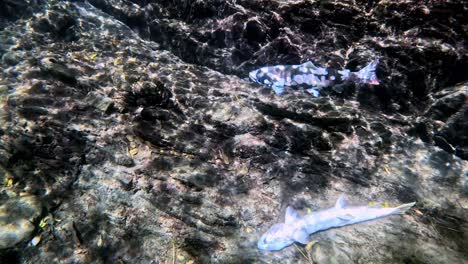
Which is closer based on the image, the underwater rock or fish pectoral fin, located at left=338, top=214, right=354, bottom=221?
the underwater rock

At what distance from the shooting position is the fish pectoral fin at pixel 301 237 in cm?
363

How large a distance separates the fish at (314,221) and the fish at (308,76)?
279cm

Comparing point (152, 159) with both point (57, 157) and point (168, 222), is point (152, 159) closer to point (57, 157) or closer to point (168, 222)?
point (168, 222)

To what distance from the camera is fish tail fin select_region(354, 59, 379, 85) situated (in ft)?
17.6

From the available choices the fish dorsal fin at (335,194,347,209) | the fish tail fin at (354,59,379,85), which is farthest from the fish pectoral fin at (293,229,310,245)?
the fish tail fin at (354,59,379,85)

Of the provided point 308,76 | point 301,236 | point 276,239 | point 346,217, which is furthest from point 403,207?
point 308,76

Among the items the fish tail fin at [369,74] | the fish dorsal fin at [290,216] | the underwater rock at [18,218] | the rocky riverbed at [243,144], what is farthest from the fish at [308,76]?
the underwater rock at [18,218]

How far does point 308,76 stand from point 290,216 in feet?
11.1

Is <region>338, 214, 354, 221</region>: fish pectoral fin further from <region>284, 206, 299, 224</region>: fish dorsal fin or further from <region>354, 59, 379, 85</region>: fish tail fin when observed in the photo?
<region>354, 59, 379, 85</region>: fish tail fin

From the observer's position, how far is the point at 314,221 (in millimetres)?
3832

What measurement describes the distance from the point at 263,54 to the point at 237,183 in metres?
3.59

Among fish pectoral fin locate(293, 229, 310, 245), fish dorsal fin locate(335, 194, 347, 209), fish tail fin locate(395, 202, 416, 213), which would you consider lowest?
fish pectoral fin locate(293, 229, 310, 245)

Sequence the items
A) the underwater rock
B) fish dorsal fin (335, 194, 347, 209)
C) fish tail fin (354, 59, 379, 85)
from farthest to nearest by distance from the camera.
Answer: fish tail fin (354, 59, 379, 85) → fish dorsal fin (335, 194, 347, 209) → the underwater rock

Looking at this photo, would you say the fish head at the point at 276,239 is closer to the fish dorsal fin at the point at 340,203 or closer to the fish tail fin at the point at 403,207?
the fish dorsal fin at the point at 340,203
